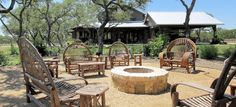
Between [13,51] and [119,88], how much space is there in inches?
1230

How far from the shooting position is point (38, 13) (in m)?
31.1

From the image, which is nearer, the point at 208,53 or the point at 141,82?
the point at 141,82

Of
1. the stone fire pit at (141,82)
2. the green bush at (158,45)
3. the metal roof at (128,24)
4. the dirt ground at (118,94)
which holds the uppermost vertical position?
the metal roof at (128,24)

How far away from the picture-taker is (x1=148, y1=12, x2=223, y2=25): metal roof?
1166 inches

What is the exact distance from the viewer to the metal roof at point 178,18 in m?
29.6

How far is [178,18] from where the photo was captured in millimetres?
31422

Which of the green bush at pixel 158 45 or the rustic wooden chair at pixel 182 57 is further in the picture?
the green bush at pixel 158 45

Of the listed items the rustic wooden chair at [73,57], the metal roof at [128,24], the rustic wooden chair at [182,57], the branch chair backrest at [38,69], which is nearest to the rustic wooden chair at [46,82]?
the branch chair backrest at [38,69]

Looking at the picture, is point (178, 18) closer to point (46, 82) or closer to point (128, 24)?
point (128, 24)

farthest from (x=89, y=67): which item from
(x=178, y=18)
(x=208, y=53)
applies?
(x=178, y=18)

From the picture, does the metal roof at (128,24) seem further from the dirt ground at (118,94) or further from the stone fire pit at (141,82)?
the stone fire pit at (141,82)

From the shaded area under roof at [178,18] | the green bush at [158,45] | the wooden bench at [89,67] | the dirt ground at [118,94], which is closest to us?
the dirt ground at [118,94]

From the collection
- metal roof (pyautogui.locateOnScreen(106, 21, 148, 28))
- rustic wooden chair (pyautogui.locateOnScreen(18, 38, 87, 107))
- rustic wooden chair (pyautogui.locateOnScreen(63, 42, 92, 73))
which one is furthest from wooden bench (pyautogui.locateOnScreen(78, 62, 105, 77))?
metal roof (pyautogui.locateOnScreen(106, 21, 148, 28))

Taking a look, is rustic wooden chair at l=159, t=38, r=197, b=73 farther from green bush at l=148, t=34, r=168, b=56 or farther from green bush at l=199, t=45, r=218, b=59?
green bush at l=199, t=45, r=218, b=59
